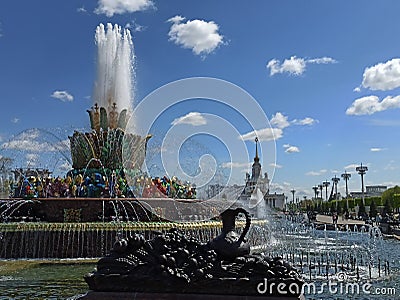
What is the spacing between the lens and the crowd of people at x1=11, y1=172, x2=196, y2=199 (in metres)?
20.5

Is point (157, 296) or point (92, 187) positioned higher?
point (92, 187)

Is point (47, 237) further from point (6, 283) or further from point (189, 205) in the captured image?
point (189, 205)

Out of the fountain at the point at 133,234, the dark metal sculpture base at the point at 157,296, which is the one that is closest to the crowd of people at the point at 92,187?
the fountain at the point at 133,234

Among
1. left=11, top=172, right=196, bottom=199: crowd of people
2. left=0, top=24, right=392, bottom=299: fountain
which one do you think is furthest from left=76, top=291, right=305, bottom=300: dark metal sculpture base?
left=11, top=172, right=196, bottom=199: crowd of people

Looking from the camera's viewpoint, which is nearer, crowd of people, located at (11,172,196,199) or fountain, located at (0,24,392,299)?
fountain, located at (0,24,392,299)

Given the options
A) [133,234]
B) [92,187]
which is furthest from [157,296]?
[92,187]

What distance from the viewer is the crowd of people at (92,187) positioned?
20.5 meters

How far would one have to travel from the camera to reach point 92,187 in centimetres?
2061

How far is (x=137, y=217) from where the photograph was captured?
18.1m

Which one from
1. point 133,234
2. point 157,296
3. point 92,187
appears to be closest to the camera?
point 157,296

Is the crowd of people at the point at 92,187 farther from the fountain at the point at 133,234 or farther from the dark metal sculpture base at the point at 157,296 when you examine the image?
the dark metal sculpture base at the point at 157,296

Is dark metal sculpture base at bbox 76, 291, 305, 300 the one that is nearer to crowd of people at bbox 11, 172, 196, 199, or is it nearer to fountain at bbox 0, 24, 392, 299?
fountain at bbox 0, 24, 392, 299

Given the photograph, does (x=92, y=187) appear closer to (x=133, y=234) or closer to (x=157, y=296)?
(x=133, y=234)

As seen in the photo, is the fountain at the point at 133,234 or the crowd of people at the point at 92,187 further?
A: the crowd of people at the point at 92,187
